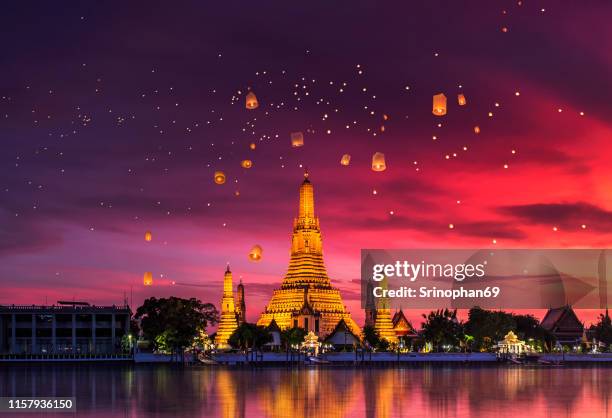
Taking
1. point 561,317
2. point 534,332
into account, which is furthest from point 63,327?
point 561,317

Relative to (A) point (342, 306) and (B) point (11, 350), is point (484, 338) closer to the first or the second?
(A) point (342, 306)

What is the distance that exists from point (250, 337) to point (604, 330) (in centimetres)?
7296

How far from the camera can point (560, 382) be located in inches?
2881

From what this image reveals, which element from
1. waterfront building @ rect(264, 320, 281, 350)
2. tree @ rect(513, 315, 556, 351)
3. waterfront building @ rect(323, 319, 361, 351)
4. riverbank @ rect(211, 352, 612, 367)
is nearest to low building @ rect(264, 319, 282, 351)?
waterfront building @ rect(264, 320, 281, 350)

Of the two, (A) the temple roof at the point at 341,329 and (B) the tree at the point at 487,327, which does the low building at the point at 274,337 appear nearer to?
(A) the temple roof at the point at 341,329

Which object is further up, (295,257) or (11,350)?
(295,257)

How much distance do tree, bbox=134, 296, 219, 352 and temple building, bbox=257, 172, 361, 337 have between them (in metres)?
29.0

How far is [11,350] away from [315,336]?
44.4 meters

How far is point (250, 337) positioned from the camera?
446ft

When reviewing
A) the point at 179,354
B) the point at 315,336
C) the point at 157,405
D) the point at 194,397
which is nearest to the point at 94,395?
the point at 194,397

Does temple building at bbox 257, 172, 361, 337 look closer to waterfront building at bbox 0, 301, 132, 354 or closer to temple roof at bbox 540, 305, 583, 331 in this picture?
waterfront building at bbox 0, 301, 132, 354

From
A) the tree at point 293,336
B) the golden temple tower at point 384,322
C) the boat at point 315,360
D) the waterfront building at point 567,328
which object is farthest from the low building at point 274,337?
the waterfront building at point 567,328

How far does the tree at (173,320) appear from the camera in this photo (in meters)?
125

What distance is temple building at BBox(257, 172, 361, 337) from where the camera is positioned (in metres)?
161
